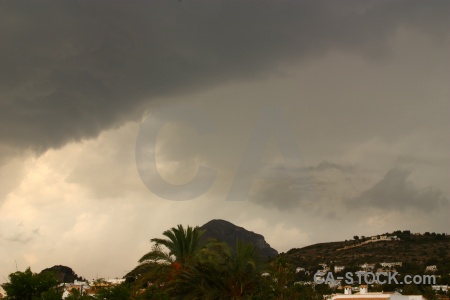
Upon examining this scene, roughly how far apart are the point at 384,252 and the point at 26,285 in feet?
411

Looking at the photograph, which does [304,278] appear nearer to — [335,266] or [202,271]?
[335,266]

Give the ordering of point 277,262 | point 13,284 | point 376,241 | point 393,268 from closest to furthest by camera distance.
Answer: point 13,284 → point 277,262 → point 393,268 → point 376,241

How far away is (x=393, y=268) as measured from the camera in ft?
408

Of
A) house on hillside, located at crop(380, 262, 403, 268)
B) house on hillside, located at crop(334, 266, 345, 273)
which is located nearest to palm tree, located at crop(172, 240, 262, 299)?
house on hillside, located at crop(334, 266, 345, 273)

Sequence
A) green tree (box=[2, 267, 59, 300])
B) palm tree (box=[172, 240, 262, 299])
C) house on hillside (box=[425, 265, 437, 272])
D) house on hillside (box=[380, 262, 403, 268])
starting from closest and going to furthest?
green tree (box=[2, 267, 59, 300])
palm tree (box=[172, 240, 262, 299])
house on hillside (box=[425, 265, 437, 272])
house on hillside (box=[380, 262, 403, 268])

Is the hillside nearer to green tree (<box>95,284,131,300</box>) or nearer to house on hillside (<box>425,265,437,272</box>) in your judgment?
house on hillside (<box>425,265,437,272</box>)

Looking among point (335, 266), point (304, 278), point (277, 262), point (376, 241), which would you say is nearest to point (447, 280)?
point (304, 278)

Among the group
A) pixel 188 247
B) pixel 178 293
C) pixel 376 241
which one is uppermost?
pixel 376 241

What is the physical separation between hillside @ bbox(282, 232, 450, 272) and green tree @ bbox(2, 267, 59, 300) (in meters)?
91.0

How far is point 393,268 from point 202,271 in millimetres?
90854

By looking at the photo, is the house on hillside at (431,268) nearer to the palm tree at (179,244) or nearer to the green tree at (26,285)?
the palm tree at (179,244)

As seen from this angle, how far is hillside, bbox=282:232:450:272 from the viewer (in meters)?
135

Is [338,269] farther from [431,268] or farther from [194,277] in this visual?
[194,277]

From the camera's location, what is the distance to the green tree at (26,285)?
36531 millimetres
